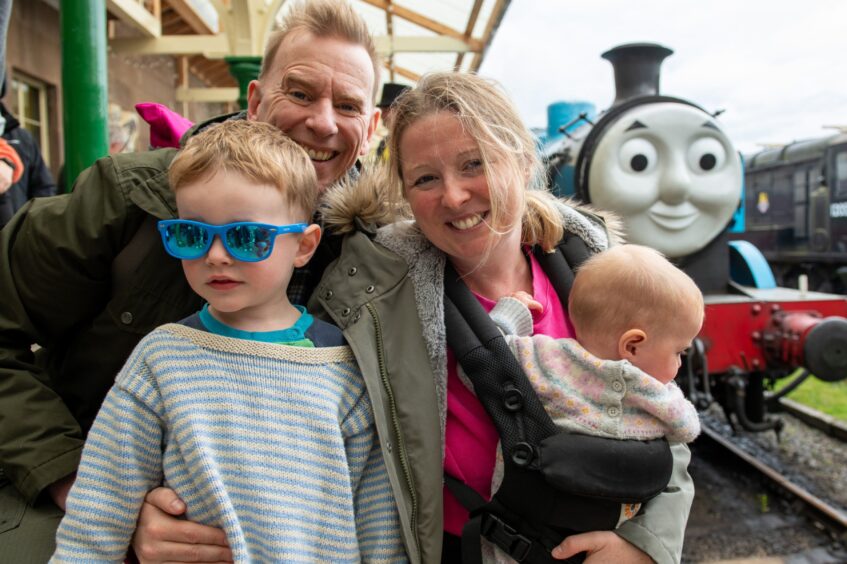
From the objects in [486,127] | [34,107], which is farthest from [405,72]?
[486,127]

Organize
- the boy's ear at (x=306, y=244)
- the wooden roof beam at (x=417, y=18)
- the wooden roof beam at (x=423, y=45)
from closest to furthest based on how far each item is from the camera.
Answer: the boy's ear at (x=306, y=244), the wooden roof beam at (x=423, y=45), the wooden roof beam at (x=417, y=18)

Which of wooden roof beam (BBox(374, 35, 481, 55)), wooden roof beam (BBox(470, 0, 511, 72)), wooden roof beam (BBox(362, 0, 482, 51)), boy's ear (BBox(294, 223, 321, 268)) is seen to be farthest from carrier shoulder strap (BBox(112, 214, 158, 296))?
wooden roof beam (BBox(362, 0, 482, 51))

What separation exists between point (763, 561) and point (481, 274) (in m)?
2.77

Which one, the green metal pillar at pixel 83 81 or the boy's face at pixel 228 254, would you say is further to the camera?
the green metal pillar at pixel 83 81

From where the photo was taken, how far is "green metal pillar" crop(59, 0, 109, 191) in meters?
2.74

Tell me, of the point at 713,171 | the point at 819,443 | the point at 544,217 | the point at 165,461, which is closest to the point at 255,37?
the point at 713,171

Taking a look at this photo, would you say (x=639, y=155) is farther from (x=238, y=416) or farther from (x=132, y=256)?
(x=238, y=416)

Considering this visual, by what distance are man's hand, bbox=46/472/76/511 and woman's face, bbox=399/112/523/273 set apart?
996mm

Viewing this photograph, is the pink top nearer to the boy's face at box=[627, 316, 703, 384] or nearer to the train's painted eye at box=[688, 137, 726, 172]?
the boy's face at box=[627, 316, 703, 384]

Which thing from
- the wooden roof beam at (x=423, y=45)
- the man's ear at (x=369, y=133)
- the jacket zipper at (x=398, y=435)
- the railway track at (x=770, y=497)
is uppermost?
the wooden roof beam at (x=423, y=45)

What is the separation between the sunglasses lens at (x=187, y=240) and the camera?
1230 mm

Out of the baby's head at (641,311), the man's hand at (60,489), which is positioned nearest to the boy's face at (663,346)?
the baby's head at (641,311)

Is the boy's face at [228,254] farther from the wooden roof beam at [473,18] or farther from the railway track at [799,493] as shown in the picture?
the wooden roof beam at [473,18]

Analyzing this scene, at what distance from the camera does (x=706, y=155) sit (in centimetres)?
428
